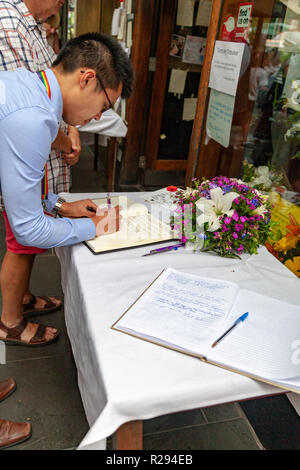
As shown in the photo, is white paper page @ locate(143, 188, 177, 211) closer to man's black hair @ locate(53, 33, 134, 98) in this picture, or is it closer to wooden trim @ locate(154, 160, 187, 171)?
man's black hair @ locate(53, 33, 134, 98)

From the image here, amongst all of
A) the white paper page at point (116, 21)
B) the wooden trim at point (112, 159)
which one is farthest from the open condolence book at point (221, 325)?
the white paper page at point (116, 21)

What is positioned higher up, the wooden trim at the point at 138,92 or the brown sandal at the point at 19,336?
the wooden trim at the point at 138,92

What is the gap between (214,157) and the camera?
7.50 ft

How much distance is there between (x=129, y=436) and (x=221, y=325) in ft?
0.99

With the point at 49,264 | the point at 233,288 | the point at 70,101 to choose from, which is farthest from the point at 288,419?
the point at 49,264

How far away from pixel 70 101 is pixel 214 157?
1283 millimetres

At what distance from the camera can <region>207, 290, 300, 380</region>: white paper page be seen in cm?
78

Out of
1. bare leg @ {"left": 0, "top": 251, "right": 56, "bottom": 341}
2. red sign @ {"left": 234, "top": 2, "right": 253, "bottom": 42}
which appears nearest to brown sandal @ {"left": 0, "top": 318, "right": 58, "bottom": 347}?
bare leg @ {"left": 0, "top": 251, "right": 56, "bottom": 341}

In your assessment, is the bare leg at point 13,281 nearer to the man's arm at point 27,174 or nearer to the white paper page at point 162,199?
the man's arm at point 27,174

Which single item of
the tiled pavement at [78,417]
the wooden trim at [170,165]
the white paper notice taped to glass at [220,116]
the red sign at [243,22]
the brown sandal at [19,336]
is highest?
the red sign at [243,22]

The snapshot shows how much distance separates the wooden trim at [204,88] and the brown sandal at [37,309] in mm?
1109

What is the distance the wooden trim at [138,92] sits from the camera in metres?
3.44

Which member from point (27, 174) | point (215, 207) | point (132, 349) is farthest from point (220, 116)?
point (132, 349)
